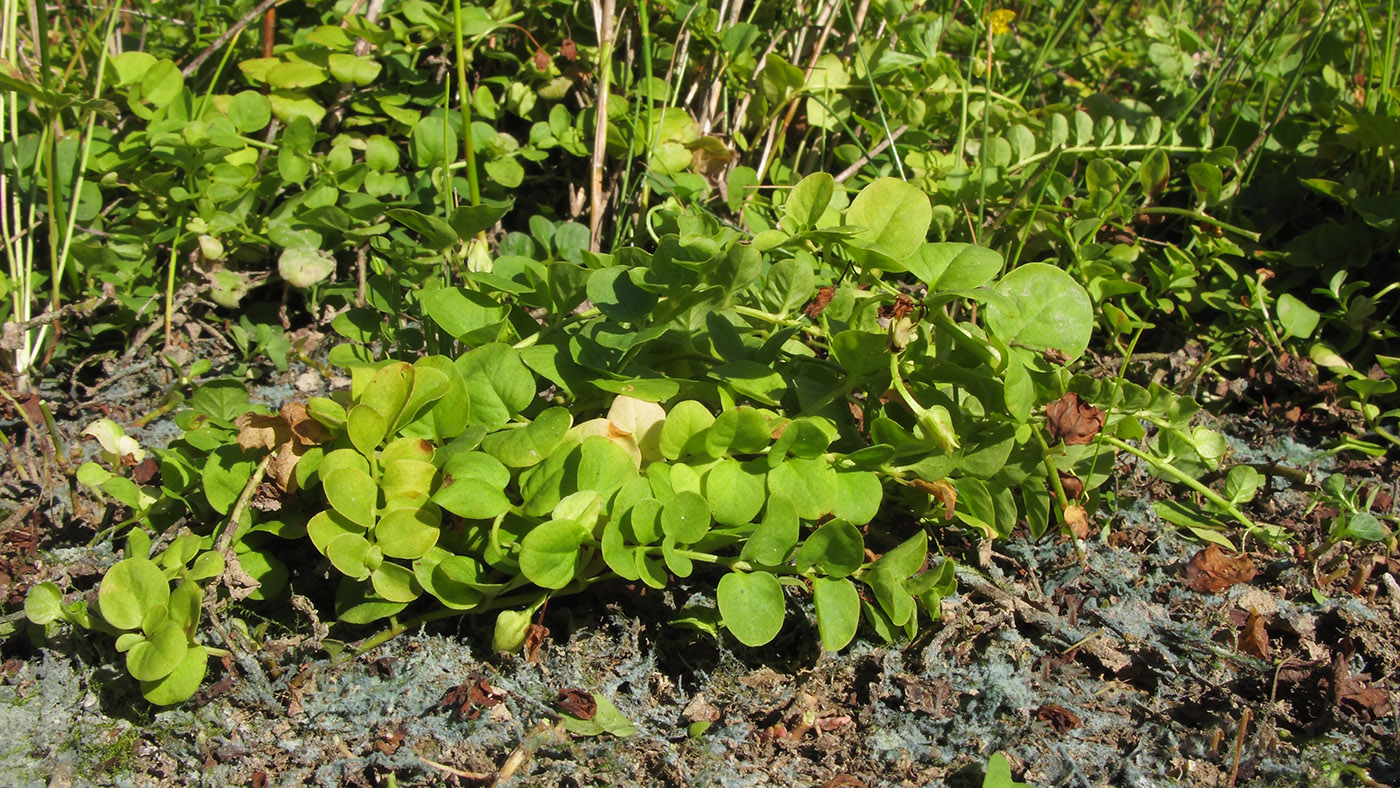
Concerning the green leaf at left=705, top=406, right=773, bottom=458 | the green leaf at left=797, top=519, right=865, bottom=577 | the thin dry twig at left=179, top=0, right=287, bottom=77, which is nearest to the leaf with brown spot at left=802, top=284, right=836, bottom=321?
the green leaf at left=705, top=406, right=773, bottom=458

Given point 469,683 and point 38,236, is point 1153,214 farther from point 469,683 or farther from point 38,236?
point 38,236

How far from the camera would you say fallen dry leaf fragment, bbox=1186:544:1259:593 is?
1.61m

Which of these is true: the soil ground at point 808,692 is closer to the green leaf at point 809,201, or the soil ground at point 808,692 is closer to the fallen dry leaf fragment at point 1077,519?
the fallen dry leaf fragment at point 1077,519

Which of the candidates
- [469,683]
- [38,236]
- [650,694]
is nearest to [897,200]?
[650,694]

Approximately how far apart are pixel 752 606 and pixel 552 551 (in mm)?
265

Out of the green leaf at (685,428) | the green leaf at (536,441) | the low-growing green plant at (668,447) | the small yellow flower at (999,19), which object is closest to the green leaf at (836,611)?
the low-growing green plant at (668,447)

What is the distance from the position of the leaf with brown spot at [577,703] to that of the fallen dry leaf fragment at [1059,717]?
611 mm

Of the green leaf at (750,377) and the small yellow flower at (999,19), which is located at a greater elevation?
the small yellow flower at (999,19)

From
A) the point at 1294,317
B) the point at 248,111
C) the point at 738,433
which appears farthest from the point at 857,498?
the point at 248,111

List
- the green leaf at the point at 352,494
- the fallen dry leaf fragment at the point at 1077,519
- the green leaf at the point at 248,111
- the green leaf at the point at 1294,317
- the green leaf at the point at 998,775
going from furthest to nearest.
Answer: the green leaf at the point at 248,111 → the green leaf at the point at 1294,317 → the fallen dry leaf fragment at the point at 1077,519 → the green leaf at the point at 352,494 → the green leaf at the point at 998,775

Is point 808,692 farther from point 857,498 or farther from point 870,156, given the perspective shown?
point 870,156

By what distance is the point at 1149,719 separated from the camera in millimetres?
1389

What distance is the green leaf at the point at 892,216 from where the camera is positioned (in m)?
1.33

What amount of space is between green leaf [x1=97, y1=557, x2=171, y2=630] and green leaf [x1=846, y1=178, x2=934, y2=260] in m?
1.01
